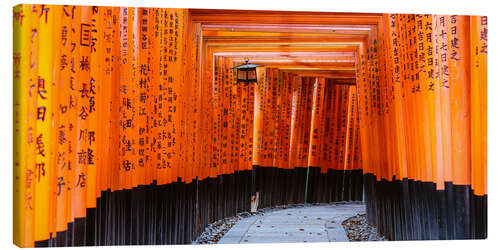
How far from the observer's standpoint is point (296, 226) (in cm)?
548

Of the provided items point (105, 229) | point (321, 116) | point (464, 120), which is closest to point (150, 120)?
point (105, 229)

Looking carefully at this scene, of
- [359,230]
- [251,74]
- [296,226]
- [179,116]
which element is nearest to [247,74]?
[251,74]

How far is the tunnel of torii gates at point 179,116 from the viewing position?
3125mm

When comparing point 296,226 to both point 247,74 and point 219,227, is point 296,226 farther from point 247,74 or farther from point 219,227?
point 247,74

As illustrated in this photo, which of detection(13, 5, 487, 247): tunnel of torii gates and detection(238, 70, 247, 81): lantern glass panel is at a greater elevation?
detection(238, 70, 247, 81): lantern glass panel

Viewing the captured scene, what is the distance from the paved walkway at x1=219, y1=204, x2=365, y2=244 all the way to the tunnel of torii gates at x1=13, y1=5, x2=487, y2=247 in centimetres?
43

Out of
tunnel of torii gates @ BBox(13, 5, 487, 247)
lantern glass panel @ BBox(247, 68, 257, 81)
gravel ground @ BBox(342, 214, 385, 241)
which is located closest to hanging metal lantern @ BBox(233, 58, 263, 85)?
lantern glass panel @ BBox(247, 68, 257, 81)

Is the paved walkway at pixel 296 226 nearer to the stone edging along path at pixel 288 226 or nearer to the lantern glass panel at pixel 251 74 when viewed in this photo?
the stone edging along path at pixel 288 226

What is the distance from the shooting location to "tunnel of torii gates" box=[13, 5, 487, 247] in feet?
10.3

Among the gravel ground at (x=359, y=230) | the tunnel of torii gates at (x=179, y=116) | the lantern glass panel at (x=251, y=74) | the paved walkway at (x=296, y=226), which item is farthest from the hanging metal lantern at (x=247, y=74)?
the gravel ground at (x=359, y=230)

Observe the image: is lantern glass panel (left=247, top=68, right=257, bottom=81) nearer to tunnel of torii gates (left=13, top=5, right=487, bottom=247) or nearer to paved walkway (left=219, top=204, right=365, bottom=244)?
tunnel of torii gates (left=13, top=5, right=487, bottom=247)

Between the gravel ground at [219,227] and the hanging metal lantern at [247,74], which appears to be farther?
the hanging metal lantern at [247,74]

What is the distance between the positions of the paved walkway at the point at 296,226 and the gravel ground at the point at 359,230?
9 cm

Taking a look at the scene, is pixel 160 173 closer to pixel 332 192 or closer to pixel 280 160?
pixel 280 160
